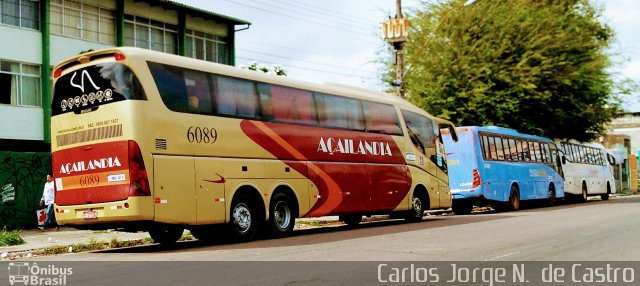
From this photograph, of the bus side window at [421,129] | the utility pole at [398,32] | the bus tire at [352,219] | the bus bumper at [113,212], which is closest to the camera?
the bus bumper at [113,212]

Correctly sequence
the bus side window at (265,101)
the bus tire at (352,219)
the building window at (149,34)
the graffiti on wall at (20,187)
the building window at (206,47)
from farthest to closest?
the building window at (206,47) → the building window at (149,34) → the bus tire at (352,219) → the graffiti on wall at (20,187) → the bus side window at (265,101)

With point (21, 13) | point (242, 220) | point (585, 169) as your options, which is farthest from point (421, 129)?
point (585, 169)

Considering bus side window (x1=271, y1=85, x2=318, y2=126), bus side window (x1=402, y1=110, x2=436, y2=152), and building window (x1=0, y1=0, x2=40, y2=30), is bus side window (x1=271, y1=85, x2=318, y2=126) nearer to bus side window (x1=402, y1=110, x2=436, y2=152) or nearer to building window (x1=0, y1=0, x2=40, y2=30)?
bus side window (x1=402, y1=110, x2=436, y2=152)

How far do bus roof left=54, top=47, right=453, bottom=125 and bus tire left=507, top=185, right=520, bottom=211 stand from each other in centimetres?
859

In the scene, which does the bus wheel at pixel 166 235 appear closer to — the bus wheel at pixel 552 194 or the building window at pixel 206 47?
the bus wheel at pixel 552 194

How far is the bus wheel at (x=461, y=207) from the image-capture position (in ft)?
85.9

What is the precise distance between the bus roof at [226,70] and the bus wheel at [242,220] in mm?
2694

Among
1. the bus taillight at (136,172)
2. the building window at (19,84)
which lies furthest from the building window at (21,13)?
the bus taillight at (136,172)

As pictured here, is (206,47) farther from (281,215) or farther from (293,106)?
(281,215)

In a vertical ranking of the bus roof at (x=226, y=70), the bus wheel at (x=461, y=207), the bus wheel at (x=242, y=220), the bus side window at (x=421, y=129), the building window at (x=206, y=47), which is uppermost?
the building window at (x=206, y=47)

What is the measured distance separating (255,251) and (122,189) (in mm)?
2662

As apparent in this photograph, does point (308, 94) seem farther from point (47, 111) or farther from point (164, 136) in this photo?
point (47, 111)

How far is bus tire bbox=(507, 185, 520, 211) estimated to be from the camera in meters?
27.5

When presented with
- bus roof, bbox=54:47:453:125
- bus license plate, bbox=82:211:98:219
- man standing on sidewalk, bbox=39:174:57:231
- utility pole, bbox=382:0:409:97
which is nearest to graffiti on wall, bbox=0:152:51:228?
man standing on sidewalk, bbox=39:174:57:231
